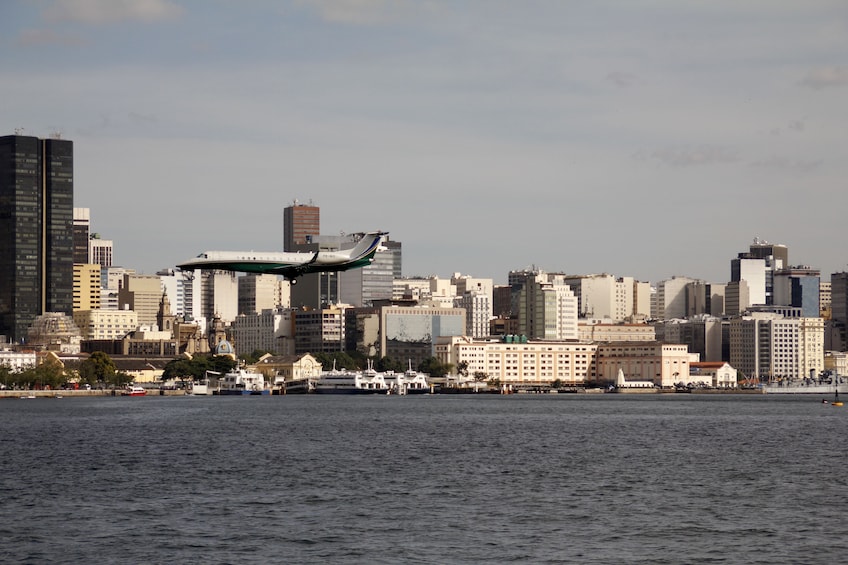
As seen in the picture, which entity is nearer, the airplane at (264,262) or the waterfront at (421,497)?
the waterfront at (421,497)

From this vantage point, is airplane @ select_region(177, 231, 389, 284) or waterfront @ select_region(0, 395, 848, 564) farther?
airplane @ select_region(177, 231, 389, 284)

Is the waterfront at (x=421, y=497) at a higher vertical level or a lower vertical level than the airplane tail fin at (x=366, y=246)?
lower

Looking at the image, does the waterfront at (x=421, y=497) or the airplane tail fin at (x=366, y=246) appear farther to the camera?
the airplane tail fin at (x=366, y=246)

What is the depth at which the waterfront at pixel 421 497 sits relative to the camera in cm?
5066

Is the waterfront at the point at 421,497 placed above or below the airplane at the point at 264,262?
below

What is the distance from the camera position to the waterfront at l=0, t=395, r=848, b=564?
166ft

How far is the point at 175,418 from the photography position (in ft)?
457

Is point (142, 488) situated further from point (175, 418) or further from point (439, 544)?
point (175, 418)

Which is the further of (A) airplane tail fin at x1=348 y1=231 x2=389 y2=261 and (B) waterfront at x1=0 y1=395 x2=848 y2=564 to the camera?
(A) airplane tail fin at x1=348 y1=231 x2=389 y2=261

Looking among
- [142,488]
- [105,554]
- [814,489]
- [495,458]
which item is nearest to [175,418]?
[495,458]

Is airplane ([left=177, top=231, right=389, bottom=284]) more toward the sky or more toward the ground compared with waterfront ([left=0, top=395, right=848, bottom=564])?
more toward the sky

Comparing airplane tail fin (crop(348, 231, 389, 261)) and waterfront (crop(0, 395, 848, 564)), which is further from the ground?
airplane tail fin (crop(348, 231, 389, 261))

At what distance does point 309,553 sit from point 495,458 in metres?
34.8

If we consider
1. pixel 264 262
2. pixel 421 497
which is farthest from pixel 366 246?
pixel 421 497
